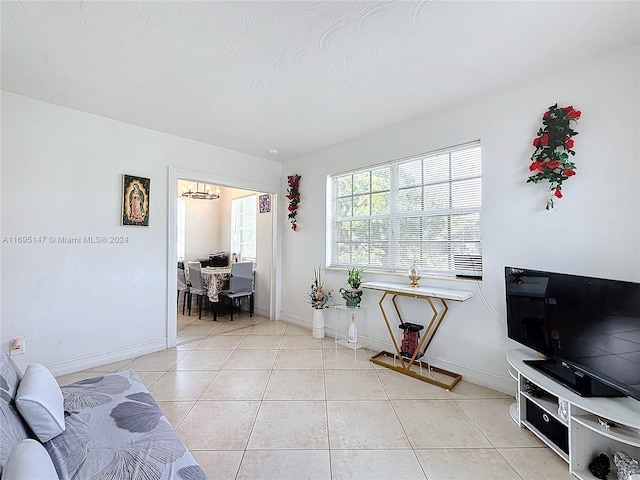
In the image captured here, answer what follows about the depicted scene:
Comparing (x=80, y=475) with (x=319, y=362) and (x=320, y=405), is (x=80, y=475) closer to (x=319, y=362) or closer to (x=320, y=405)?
(x=320, y=405)

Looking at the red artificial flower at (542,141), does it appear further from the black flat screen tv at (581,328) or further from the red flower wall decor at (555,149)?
the black flat screen tv at (581,328)

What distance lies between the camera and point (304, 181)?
4.27 meters

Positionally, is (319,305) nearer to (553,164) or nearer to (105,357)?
(105,357)

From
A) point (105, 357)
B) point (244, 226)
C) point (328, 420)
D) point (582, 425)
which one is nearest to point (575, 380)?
point (582, 425)

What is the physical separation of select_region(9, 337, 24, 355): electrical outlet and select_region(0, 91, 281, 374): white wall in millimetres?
39

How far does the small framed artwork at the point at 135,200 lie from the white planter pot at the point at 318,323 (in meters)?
2.41

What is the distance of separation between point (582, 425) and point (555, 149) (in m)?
1.86

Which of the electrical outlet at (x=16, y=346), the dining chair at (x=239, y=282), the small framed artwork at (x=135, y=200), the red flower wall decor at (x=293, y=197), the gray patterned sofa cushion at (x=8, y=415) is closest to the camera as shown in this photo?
the gray patterned sofa cushion at (x=8, y=415)

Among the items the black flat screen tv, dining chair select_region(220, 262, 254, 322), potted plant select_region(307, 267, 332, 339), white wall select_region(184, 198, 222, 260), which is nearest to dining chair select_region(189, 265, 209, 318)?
dining chair select_region(220, 262, 254, 322)

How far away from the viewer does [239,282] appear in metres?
4.71

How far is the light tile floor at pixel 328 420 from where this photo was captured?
159 centimetres

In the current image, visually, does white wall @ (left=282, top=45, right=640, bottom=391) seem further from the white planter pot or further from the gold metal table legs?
the white planter pot

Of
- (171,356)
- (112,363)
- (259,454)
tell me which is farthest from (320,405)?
(112,363)

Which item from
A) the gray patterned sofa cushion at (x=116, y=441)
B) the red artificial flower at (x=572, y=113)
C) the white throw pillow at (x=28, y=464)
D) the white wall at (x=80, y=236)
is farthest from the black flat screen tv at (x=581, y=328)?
the white wall at (x=80, y=236)
